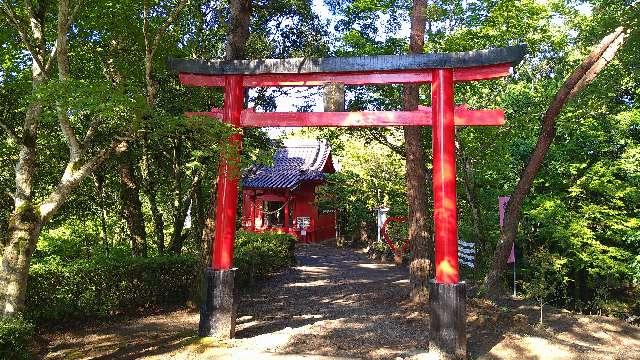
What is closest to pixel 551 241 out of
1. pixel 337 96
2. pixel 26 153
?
pixel 337 96

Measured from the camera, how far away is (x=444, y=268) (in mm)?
6371

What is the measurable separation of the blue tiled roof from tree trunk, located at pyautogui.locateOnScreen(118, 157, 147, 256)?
388 inches

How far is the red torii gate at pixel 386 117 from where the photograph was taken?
6.35m

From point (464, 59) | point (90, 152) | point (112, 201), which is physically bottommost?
point (112, 201)

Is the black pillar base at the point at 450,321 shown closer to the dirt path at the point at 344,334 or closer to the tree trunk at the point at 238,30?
the dirt path at the point at 344,334

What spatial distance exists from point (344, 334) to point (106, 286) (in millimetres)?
4601

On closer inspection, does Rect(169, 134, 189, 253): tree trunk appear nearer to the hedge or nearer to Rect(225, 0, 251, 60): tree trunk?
the hedge

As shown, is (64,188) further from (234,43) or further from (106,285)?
(234,43)

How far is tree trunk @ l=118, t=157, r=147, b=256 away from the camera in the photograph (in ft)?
35.5

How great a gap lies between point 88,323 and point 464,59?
7.86 m

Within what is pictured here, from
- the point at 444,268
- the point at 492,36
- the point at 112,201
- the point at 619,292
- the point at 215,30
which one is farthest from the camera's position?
the point at 619,292

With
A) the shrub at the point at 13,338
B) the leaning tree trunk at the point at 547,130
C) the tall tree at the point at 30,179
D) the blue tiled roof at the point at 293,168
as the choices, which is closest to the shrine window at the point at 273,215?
the blue tiled roof at the point at 293,168

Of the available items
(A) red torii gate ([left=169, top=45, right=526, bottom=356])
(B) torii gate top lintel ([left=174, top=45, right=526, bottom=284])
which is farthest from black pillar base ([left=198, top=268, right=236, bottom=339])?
(B) torii gate top lintel ([left=174, top=45, right=526, bottom=284])

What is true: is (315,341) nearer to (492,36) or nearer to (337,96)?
(337,96)
